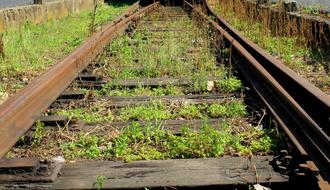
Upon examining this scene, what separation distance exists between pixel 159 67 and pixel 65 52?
86.7 inches

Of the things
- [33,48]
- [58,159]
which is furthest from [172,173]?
[33,48]

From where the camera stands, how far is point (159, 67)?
5004 mm

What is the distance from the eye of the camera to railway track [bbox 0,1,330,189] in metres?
2.36

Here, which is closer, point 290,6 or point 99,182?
point 99,182

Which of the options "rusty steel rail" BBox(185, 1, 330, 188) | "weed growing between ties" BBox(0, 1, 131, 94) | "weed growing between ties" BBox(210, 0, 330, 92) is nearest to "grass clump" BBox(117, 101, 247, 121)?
"rusty steel rail" BBox(185, 1, 330, 188)

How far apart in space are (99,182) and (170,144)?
69cm

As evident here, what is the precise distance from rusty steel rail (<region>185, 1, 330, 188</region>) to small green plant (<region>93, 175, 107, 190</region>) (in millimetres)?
979

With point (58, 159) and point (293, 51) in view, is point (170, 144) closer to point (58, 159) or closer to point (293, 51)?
point (58, 159)

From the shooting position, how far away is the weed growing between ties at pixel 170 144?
108 inches

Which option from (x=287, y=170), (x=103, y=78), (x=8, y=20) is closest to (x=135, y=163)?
(x=287, y=170)

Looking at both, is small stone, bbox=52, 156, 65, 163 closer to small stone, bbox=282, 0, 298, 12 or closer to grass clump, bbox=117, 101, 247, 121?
grass clump, bbox=117, 101, 247, 121

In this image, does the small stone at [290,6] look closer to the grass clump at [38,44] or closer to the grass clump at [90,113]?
the grass clump at [38,44]

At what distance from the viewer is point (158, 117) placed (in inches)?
134

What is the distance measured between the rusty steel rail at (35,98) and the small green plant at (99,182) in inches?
23.0
